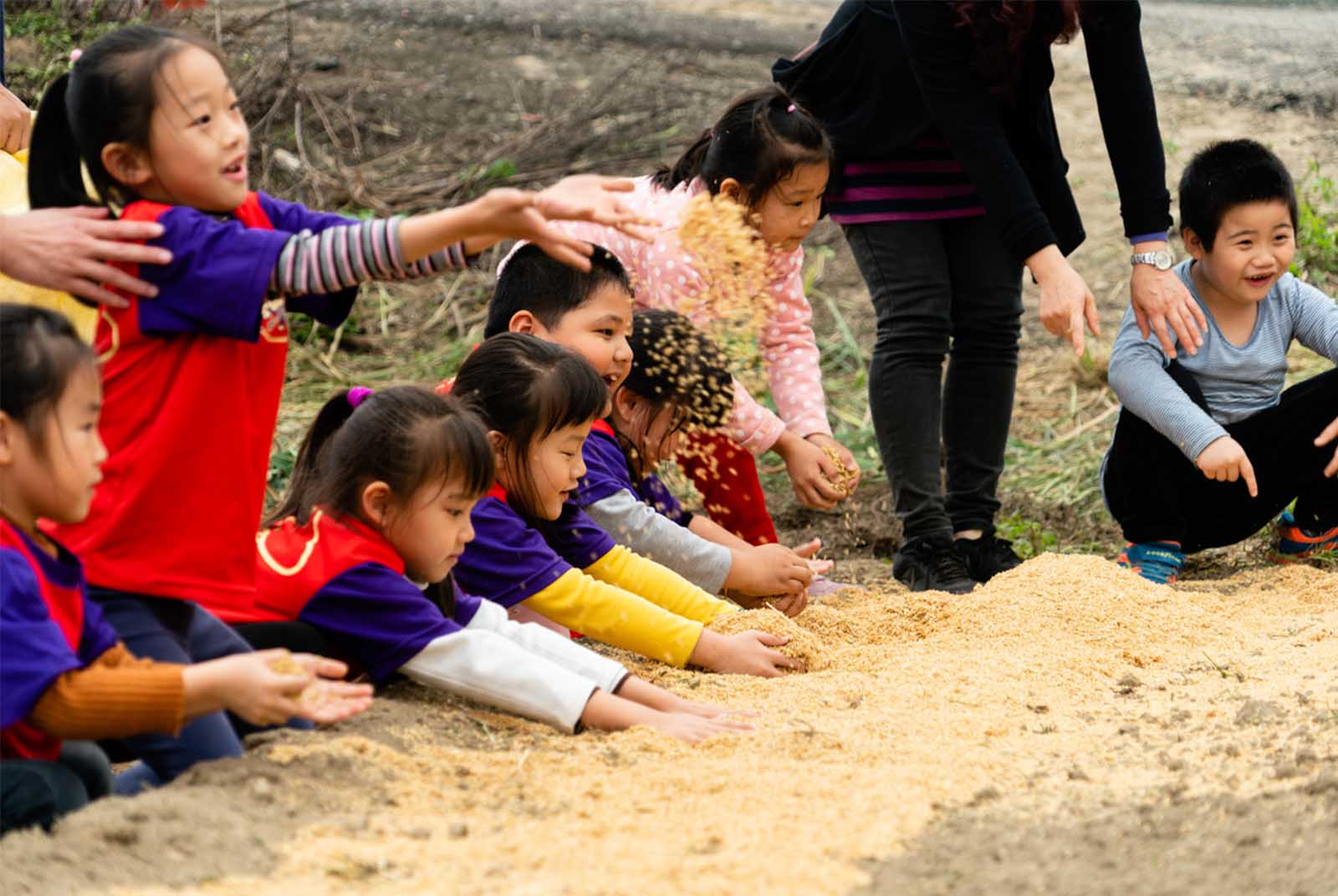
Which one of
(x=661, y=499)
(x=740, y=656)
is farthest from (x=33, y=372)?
(x=661, y=499)

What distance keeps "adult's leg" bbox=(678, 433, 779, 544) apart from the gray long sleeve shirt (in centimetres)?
103

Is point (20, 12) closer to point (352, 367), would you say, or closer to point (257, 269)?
point (352, 367)

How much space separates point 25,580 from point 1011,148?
2991 millimetres

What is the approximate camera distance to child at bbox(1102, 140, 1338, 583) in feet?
14.5

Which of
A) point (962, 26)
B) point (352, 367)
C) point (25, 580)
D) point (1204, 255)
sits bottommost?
point (352, 367)

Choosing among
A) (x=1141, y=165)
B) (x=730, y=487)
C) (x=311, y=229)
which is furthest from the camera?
(x=730, y=487)

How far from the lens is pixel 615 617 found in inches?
136

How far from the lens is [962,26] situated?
4102 mm

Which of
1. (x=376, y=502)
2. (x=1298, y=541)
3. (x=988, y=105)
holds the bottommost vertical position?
(x=1298, y=541)

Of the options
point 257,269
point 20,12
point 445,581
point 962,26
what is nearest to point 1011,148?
point 962,26

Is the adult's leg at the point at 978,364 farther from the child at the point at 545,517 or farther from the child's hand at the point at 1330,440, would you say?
the child at the point at 545,517

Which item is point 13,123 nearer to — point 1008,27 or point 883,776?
point 1008,27

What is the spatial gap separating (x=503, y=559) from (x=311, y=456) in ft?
1.48

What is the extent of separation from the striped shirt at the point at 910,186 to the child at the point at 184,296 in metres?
1.88
